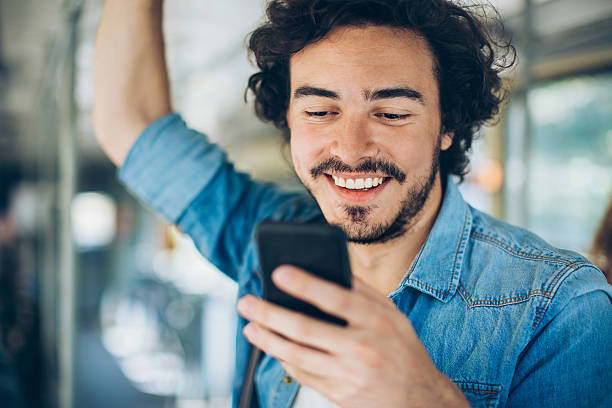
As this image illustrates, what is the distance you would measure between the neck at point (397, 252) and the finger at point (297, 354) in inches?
22.8

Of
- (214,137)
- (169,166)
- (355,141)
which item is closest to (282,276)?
(355,141)

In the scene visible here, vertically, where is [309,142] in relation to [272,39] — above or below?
below

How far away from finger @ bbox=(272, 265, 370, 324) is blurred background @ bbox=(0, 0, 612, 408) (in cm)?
104

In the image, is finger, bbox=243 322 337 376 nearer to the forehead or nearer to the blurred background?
the forehead

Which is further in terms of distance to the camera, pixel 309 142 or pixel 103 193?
pixel 103 193

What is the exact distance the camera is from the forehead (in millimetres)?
911

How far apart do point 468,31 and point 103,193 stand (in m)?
15.9

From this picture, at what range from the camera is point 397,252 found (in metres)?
1.04

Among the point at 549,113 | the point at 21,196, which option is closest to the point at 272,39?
the point at 549,113

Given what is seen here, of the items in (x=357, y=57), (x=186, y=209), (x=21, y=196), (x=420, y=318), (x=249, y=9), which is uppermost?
(x=249, y=9)

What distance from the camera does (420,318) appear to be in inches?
35.5

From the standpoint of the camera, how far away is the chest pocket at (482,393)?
2.55 ft

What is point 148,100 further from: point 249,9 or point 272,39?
point 249,9

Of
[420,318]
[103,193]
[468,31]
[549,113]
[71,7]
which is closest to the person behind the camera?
[420,318]
